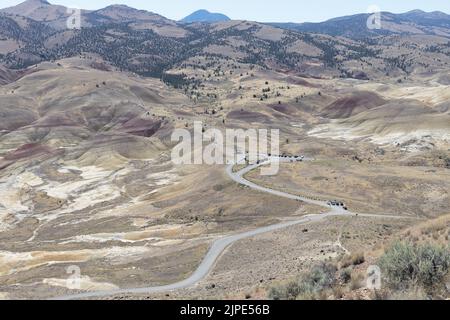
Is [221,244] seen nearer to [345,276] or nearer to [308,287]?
[345,276]

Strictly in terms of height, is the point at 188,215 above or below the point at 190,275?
below

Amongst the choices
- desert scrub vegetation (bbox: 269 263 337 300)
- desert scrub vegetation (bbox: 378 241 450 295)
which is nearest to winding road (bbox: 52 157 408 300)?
desert scrub vegetation (bbox: 269 263 337 300)

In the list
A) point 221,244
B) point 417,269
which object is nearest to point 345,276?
point 417,269

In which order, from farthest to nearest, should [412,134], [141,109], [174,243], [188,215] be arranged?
[141,109]
[412,134]
[188,215]
[174,243]

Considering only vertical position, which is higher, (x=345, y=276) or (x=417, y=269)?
(x=417, y=269)
